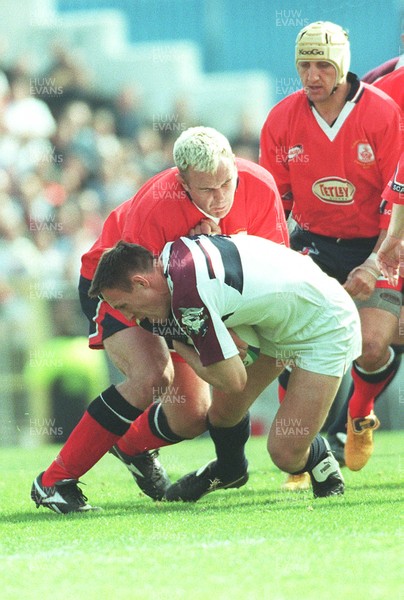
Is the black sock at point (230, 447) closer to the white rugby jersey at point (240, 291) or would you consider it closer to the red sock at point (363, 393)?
the white rugby jersey at point (240, 291)

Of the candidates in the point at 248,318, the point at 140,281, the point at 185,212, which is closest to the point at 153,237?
the point at 185,212

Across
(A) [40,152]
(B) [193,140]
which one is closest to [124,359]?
(B) [193,140]

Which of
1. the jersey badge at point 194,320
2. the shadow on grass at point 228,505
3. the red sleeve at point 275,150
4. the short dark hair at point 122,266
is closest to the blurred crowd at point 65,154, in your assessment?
the red sleeve at point 275,150

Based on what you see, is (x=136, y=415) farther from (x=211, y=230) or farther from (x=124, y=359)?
(x=211, y=230)

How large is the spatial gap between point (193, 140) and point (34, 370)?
5.61 meters

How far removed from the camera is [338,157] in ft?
21.0

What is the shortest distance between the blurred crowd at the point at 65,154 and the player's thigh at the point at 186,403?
5.62m

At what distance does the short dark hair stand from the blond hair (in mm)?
491

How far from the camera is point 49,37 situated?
14.4 metres

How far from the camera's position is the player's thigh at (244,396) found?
554cm

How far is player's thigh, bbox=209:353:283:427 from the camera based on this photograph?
5.54 m

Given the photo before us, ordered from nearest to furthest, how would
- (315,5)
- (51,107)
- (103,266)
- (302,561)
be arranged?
(302,561)
(103,266)
(315,5)
(51,107)

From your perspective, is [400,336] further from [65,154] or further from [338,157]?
[65,154]

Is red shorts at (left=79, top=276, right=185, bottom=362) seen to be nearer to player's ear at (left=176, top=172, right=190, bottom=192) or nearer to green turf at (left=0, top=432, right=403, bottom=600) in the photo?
player's ear at (left=176, top=172, right=190, bottom=192)
